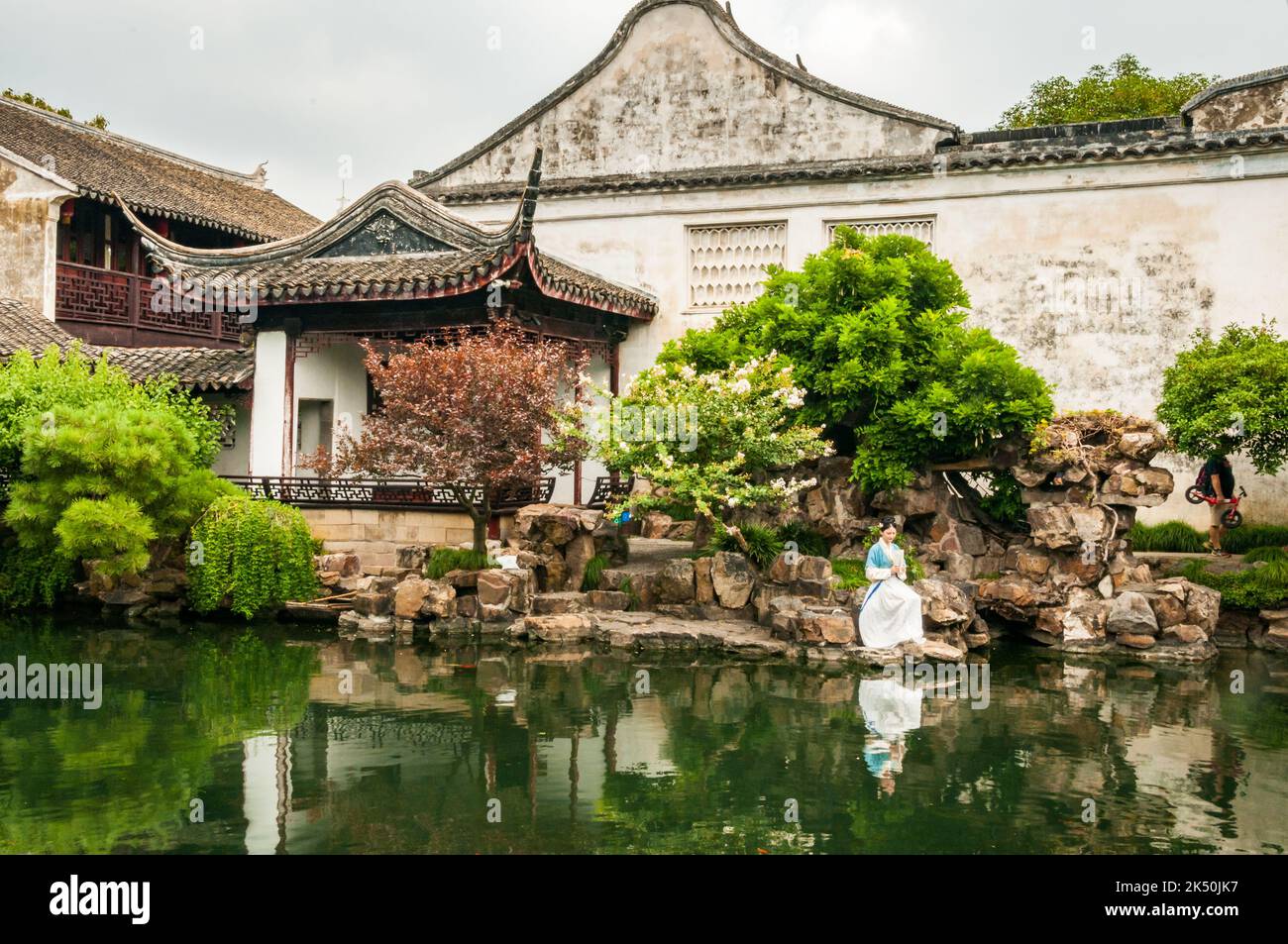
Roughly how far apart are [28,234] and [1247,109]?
1845 centimetres

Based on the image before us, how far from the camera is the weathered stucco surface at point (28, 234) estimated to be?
1873 cm

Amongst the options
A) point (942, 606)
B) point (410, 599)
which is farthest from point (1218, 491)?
point (410, 599)

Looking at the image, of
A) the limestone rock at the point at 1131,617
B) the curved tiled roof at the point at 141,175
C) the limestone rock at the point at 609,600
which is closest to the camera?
the limestone rock at the point at 1131,617

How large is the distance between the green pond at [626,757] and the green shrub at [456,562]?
1.59 m

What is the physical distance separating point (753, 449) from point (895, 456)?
1773 mm

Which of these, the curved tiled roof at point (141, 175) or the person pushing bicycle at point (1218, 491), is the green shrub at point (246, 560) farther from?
the person pushing bicycle at point (1218, 491)

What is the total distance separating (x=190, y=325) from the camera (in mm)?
21703

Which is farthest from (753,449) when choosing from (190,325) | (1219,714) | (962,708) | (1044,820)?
(190,325)

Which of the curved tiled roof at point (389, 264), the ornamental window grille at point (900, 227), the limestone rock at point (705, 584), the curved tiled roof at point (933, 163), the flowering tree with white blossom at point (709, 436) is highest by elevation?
the curved tiled roof at point (933, 163)

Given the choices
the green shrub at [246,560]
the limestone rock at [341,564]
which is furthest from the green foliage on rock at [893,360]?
the green shrub at [246,560]

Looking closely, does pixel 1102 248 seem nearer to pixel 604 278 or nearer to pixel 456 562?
pixel 604 278

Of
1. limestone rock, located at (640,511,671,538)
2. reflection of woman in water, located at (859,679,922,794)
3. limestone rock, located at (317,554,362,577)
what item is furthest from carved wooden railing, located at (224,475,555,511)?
reflection of woman in water, located at (859,679,922,794)

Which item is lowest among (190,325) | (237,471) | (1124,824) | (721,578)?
(1124,824)

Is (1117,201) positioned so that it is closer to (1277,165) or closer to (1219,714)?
(1277,165)
